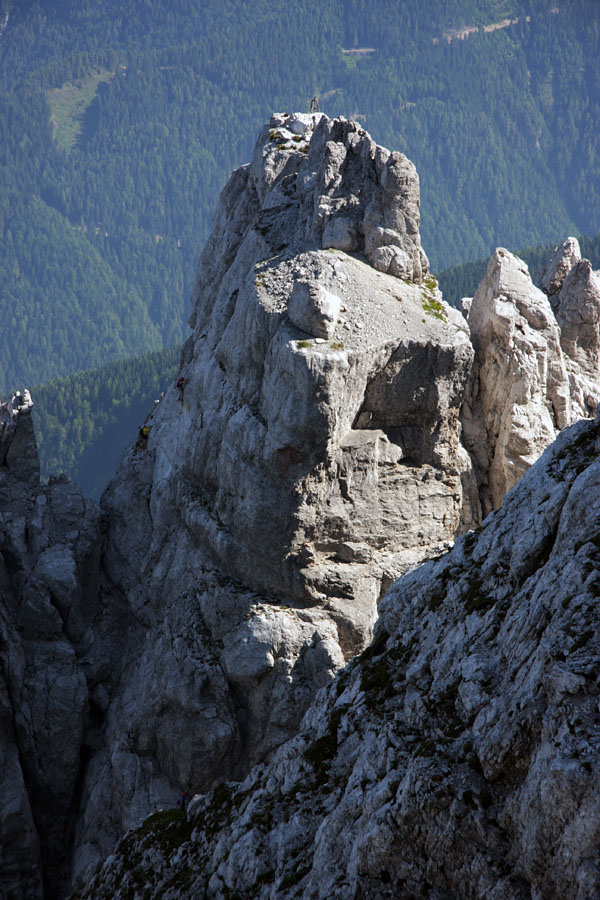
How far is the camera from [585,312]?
5653 cm

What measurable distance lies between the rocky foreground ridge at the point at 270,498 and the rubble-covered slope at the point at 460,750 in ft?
48.2

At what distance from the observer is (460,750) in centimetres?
2125

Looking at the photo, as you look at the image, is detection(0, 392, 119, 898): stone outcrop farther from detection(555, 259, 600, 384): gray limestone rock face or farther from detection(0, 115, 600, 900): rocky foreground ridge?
detection(555, 259, 600, 384): gray limestone rock face

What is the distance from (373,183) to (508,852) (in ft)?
130

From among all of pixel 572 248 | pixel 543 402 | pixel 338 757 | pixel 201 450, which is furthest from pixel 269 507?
pixel 572 248

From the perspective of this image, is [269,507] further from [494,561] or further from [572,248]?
[572,248]

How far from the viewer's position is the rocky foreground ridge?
153 feet

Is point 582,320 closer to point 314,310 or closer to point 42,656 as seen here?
point 314,310

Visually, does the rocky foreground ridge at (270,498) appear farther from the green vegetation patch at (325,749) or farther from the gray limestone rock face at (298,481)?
the green vegetation patch at (325,749)

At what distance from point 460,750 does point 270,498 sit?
2644 cm

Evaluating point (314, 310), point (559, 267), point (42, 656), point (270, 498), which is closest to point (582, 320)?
point (559, 267)

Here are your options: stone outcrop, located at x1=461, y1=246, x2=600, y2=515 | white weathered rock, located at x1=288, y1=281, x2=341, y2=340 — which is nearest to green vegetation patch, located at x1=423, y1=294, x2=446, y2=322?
stone outcrop, located at x1=461, y1=246, x2=600, y2=515

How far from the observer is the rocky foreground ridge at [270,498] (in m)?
46.5

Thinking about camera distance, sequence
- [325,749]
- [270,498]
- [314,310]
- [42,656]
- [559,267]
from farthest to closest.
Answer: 1. [559,267]
2. [42,656]
3. [270,498]
4. [314,310]
5. [325,749]
